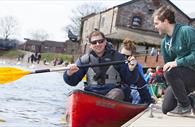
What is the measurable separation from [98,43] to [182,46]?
1.36m

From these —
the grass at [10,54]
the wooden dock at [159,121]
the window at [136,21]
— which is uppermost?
→ the window at [136,21]

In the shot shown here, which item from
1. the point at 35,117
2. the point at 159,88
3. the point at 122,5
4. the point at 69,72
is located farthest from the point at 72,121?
the point at 122,5

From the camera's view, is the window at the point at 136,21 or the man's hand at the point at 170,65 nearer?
the man's hand at the point at 170,65

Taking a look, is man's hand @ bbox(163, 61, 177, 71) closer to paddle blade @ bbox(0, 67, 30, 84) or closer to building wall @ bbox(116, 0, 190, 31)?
paddle blade @ bbox(0, 67, 30, 84)

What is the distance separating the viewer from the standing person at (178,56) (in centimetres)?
600

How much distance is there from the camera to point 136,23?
49812mm

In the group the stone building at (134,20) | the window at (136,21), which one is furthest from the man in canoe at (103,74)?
the window at (136,21)

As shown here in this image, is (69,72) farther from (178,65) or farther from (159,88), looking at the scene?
(159,88)

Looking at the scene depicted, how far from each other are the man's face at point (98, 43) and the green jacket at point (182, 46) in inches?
39.9

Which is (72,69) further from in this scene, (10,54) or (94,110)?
(10,54)

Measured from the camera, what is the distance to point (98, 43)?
22.7 feet

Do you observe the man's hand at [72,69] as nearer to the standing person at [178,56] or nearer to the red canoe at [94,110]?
the red canoe at [94,110]

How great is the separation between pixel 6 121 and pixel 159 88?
7915 mm

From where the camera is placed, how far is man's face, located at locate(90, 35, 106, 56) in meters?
6.88
